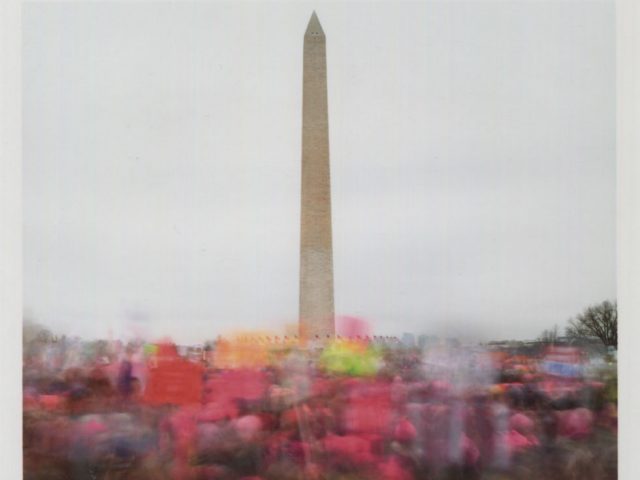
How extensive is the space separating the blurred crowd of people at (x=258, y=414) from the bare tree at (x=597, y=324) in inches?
17.8

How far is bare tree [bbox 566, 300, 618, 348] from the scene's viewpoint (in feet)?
10.5

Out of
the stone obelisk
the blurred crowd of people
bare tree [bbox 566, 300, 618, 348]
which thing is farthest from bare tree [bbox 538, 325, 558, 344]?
the stone obelisk

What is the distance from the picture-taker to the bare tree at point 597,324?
321 centimetres

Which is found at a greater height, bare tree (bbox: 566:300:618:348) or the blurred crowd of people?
bare tree (bbox: 566:300:618:348)

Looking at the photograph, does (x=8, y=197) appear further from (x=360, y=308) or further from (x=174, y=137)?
(x=360, y=308)

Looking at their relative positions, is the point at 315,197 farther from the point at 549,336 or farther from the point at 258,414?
the point at 549,336

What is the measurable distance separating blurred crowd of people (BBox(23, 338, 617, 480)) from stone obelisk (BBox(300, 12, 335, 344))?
0.17 metres

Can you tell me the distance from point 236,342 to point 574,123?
178cm

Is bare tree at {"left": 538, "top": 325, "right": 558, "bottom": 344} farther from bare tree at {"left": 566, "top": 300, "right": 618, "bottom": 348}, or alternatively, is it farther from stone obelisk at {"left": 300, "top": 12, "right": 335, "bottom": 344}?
stone obelisk at {"left": 300, "top": 12, "right": 335, "bottom": 344}

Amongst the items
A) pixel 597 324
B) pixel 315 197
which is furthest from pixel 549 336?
pixel 315 197

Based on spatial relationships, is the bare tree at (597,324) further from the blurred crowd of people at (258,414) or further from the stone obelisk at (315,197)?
the stone obelisk at (315,197)

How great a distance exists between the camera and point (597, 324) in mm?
3213

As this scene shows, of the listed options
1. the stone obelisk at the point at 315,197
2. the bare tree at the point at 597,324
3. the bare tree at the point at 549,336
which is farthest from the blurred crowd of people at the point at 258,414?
the bare tree at the point at 597,324

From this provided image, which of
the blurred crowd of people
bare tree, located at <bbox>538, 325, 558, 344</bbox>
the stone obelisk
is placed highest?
the stone obelisk
